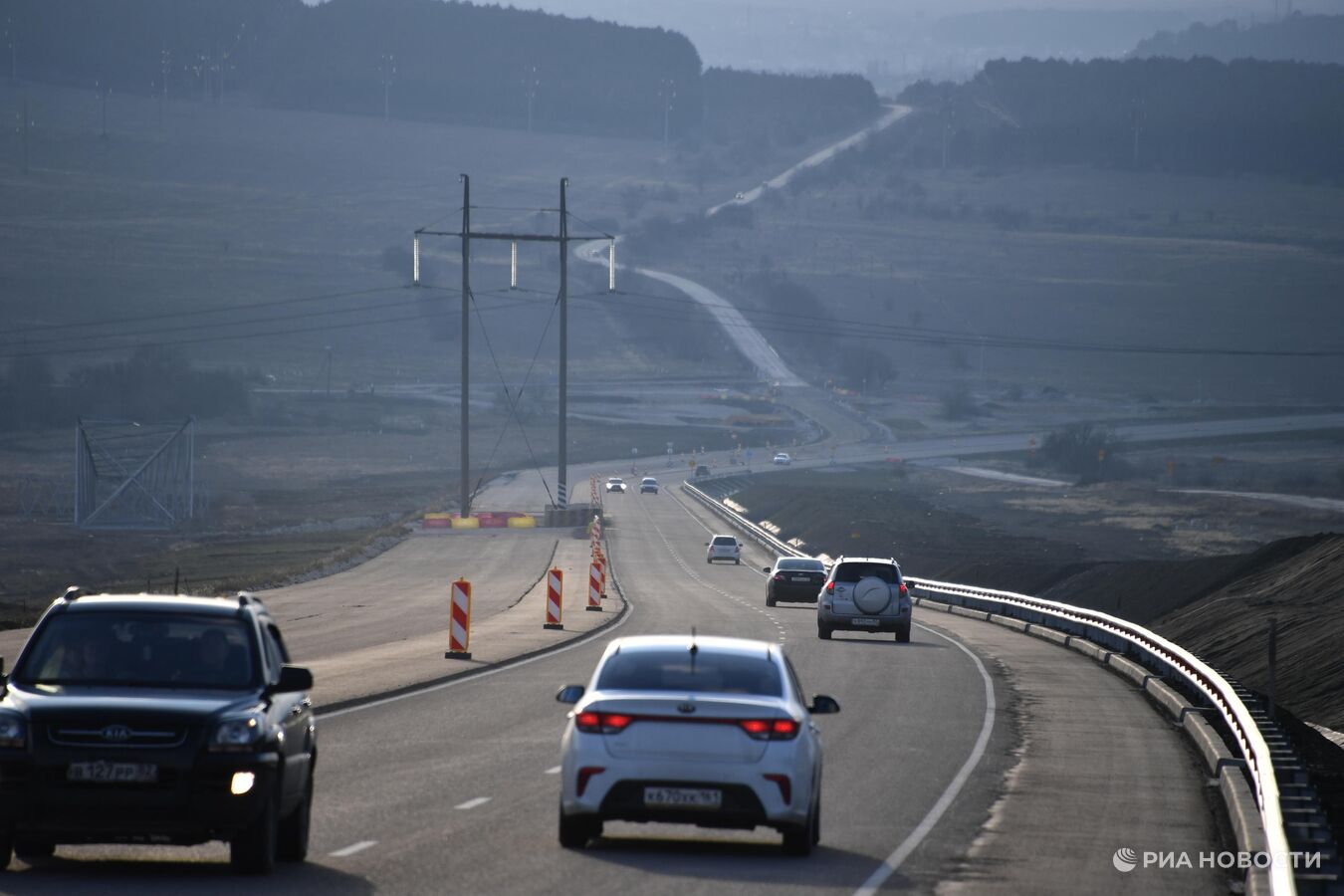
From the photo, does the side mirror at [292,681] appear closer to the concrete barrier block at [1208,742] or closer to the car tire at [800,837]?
the car tire at [800,837]

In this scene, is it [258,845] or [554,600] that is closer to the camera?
[258,845]

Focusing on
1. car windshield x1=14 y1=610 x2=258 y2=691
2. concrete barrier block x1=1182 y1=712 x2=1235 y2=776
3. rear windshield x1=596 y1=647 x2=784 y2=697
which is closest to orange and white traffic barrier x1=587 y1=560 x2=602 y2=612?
concrete barrier block x1=1182 y1=712 x2=1235 y2=776

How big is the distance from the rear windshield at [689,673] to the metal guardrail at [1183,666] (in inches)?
136

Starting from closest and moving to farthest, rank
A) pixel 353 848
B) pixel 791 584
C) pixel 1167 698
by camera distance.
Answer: pixel 353 848
pixel 1167 698
pixel 791 584

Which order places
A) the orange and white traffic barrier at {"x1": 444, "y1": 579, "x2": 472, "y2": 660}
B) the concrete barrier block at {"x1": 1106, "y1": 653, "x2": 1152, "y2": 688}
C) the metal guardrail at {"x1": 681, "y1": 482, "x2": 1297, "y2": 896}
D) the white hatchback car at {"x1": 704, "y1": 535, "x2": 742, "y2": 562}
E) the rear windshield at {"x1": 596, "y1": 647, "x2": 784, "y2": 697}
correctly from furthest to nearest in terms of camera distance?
the white hatchback car at {"x1": 704, "y1": 535, "x2": 742, "y2": 562}, the concrete barrier block at {"x1": 1106, "y1": 653, "x2": 1152, "y2": 688}, the orange and white traffic barrier at {"x1": 444, "y1": 579, "x2": 472, "y2": 660}, the rear windshield at {"x1": 596, "y1": 647, "x2": 784, "y2": 697}, the metal guardrail at {"x1": 681, "y1": 482, "x2": 1297, "y2": 896}

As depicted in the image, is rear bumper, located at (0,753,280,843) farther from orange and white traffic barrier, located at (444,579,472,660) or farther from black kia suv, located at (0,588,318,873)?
orange and white traffic barrier, located at (444,579,472,660)

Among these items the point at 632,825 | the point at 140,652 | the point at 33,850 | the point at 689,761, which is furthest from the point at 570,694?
the point at 33,850

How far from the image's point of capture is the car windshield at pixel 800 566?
52.7m

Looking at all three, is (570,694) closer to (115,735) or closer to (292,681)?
(292,681)

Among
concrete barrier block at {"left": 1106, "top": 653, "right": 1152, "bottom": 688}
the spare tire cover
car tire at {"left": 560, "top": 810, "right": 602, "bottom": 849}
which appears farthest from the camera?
the spare tire cover

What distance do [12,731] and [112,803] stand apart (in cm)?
74

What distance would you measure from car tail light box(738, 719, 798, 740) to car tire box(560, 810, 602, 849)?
118 cm

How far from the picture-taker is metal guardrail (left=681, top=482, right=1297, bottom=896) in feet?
39.3

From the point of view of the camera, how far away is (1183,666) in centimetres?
2831
